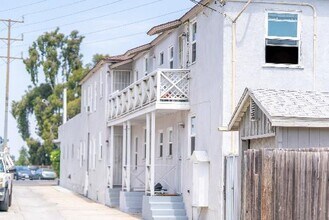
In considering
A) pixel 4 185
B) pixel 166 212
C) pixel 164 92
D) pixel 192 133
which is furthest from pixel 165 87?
pixel 4 185

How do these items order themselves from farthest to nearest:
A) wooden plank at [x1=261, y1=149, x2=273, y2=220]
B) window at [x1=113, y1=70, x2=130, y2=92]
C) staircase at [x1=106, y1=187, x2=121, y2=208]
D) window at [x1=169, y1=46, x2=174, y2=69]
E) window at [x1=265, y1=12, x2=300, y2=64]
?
window at [x1=113, y1=70, x2=130, y2=92]
staircase at [x1=106, y1=187, x2=121, y2=208]
window at [x1=169, y1=46, x2=174, y2=69]
window at [x1=265, y1=12, x2=300, y2=64]
wooden plank at [x1=261, y1=149, x2=273, y2=220]

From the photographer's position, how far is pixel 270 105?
16109 millimetres

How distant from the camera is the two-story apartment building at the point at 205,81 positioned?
803 inches

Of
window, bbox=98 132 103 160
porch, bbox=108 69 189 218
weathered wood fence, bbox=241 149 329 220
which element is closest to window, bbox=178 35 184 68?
porch, bbox=108 69 189 218

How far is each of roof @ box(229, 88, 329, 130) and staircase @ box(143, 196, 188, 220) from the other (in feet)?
19.8

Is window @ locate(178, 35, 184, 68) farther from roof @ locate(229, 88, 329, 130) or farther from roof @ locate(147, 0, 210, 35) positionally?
roof @ locate(229, 88, 329, 130)

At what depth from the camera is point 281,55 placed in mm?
20766

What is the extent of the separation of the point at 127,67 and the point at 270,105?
60.3ft

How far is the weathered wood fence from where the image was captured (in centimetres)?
1055

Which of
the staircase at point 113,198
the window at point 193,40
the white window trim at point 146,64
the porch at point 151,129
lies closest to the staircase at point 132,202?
the porch at point 151,129

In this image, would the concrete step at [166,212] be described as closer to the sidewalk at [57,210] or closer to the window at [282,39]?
the sidewalk at [57,210]

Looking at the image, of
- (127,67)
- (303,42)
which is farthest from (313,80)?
(127,67)

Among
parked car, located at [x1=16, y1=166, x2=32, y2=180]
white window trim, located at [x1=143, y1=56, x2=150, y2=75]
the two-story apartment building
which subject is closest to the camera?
the two-story apartment building

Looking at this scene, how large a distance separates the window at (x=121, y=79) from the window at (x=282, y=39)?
14.0 metres
